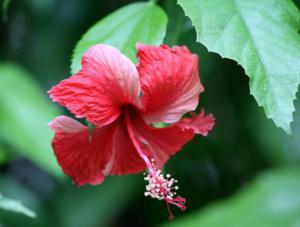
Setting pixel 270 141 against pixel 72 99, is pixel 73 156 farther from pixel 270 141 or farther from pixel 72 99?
pixel 270 141

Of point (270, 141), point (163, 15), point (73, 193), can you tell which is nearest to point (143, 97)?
point (163, 15)

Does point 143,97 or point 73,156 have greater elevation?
point 143,97

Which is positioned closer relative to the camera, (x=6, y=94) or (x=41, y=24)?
(x=6, y=94)

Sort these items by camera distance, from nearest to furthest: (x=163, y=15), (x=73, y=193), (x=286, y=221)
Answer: (x=163, y=15), (x=286, y=221), (x=73, y=193)

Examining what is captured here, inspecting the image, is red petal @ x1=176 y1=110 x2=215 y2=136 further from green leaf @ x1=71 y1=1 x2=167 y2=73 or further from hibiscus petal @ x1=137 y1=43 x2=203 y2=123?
green leaf @ x1=71 y1=1 x2=167 y2=73

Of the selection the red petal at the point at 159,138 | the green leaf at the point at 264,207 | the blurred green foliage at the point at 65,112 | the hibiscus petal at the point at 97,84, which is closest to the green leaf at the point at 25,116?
the blurred green foliage at the point at 65,112

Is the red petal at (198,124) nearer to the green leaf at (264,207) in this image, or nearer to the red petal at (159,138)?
the red petal at (159,138)

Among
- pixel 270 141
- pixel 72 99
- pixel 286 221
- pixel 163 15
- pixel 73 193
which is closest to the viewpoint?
pixel 72 99

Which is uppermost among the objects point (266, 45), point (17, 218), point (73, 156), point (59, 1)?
point (266, 45)
